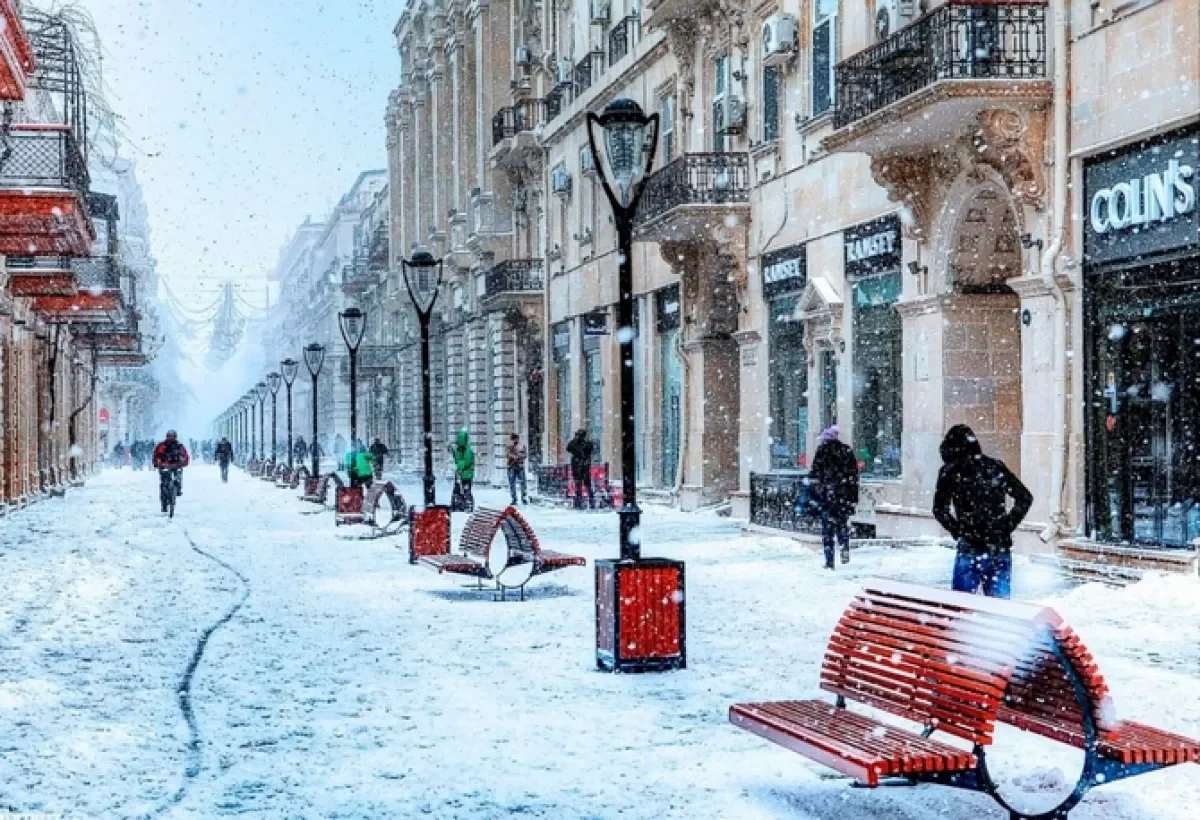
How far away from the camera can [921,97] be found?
58.9 ft

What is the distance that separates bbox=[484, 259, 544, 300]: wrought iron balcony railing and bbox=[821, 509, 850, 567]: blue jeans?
83.0ft

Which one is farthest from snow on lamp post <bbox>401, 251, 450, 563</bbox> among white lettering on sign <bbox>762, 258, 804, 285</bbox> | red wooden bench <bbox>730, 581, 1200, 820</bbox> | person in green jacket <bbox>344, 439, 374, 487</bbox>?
red wooden bench <bbox>730, 581, 1200, 820</bbox>

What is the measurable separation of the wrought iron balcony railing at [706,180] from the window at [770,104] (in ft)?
2.89

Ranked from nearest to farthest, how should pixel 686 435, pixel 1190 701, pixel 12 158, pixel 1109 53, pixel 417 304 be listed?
1. pixel 1190 701
2. pixel 1109 53
3. pixel 417 304
4. pixel 12 158
5. pixel 686 435

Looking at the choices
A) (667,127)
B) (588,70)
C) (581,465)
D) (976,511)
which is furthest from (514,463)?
(976,511)

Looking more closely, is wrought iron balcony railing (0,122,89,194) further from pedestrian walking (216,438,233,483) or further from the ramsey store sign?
pedestrian walking (216,438,233,483)

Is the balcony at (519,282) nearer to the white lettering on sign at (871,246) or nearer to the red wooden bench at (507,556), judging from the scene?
the white lettering on sign at (871,246)

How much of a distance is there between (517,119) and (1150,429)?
1161 inches

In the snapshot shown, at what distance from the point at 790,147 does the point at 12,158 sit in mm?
11467

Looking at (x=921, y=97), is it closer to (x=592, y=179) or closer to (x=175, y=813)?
(x=175, y=813)

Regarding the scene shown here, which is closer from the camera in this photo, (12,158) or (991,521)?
(991,521)

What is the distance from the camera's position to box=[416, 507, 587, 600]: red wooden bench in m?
15.1

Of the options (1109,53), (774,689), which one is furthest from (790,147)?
(774,689)

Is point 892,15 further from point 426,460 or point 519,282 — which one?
point 519,282
